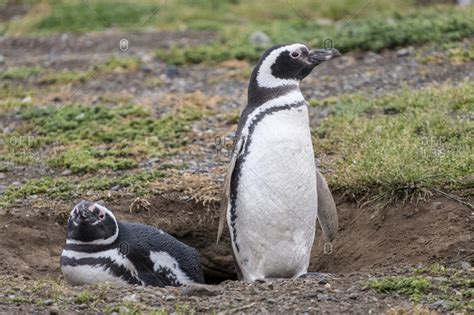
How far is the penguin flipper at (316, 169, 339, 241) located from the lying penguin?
97 cm

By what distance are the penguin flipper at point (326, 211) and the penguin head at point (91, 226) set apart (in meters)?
1.38

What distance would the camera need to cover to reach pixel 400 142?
7305mm

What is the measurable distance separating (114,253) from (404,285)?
78.6 inches

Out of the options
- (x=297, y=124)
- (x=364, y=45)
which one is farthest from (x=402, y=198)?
(x=364, y=45)

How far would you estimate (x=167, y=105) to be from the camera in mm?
9602

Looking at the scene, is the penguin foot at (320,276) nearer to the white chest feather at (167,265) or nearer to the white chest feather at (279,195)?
the white chest feather at (279,195)

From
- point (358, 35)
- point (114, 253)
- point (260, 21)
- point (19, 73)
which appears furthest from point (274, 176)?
point (260, 21)

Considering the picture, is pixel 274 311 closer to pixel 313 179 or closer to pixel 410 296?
pixel 410 296

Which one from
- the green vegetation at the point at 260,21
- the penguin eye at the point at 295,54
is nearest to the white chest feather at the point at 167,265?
the penguin eye at the point at 295,54

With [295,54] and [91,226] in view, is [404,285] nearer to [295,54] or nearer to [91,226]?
[295,54]

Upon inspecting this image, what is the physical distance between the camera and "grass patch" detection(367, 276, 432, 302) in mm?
5000

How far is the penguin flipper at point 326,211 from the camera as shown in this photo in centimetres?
650

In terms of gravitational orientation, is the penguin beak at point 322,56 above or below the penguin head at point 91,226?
above

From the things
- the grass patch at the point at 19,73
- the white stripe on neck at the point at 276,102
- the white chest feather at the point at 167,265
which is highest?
the white stripe on neck at the point at 276,102
